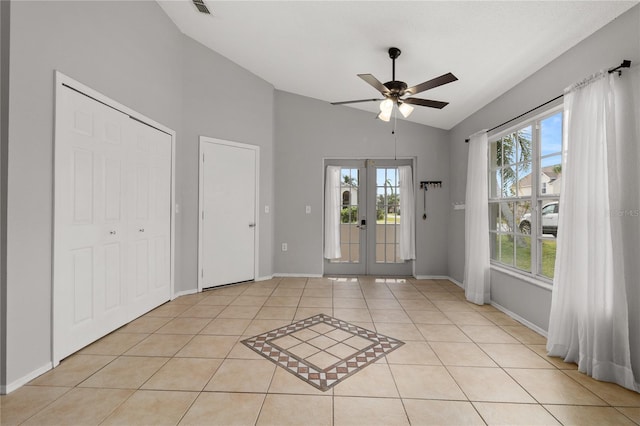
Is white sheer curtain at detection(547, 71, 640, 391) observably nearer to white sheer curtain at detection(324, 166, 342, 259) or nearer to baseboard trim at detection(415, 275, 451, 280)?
baseboard trim at detection(415, 275, 451, 280)

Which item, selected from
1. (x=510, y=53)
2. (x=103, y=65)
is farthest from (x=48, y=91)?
(x=510, y=53)

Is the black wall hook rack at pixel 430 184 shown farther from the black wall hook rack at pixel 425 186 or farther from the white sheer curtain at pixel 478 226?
the white sheer curtain at pixel 478 226

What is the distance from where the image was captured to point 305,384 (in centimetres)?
197

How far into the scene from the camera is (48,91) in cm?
211

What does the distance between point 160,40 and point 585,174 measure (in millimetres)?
4370

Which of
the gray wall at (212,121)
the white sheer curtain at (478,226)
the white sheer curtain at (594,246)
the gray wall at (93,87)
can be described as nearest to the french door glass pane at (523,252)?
the white sheer curtain at (478,226)

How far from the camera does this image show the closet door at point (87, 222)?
2.23m

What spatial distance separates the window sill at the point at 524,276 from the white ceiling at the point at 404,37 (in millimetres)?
2047

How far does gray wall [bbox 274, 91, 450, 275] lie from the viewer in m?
5.13

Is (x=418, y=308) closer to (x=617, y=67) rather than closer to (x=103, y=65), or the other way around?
Answer: (x=617, y=67)

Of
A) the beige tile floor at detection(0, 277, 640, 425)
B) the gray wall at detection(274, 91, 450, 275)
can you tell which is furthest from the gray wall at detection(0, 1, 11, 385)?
the gray wall at detection(274, 91, 450, 275)

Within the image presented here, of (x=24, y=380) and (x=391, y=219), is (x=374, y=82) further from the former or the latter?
(x=24, y=380)

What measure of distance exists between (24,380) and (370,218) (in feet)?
14.6

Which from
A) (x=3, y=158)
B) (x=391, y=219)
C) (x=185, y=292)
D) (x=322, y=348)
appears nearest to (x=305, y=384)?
(x=322, y=348)
